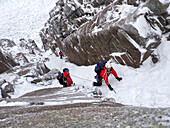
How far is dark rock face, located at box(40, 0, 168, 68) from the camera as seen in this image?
8.45m

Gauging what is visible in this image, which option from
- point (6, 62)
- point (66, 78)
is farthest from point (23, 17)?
point (66, 78)

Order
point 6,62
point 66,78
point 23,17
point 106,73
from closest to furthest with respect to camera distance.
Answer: point 106,73, point 66,78, point 6,62, point 23,17

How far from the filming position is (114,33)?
980 cm

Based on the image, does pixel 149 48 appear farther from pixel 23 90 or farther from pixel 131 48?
pixel 23 90

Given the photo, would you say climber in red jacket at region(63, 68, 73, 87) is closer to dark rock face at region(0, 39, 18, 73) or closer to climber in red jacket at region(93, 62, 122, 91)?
climber in red jacket at region(93, 62, 122, 91)

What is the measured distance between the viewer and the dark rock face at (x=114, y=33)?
845cm

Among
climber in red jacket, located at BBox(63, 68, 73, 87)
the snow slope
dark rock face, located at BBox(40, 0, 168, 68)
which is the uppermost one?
the snow slope

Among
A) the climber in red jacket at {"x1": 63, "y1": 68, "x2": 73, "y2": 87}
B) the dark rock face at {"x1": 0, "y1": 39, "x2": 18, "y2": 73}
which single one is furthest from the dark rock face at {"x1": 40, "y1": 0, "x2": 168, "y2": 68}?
the dark rock face at {"x1": 0, "y1": 39, "x2": 18, "y2": 73}

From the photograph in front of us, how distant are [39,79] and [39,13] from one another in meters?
41.3

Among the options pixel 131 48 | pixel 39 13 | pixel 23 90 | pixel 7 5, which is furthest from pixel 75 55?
pixel 7 5

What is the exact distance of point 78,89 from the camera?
348 inches

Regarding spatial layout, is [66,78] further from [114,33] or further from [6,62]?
[6,62]

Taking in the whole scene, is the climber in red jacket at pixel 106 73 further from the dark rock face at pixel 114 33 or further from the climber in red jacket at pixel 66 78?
the dark rock face at pixel 114 33

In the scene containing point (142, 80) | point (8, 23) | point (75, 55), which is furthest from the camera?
point (8, 23)
